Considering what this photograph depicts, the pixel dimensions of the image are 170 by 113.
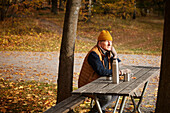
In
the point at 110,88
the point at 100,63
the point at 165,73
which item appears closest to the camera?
the point at 165,73

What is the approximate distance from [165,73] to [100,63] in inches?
79.1

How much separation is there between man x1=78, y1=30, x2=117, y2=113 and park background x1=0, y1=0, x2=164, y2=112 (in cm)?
121

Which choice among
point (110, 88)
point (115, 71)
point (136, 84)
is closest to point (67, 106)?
point (110, 88)

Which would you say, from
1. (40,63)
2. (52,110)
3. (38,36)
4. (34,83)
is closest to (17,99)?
(34,83)

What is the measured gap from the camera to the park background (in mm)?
6520

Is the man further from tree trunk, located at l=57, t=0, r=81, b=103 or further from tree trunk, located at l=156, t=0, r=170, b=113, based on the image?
tree trunk, located at l=156, t=0, r=170, b=113

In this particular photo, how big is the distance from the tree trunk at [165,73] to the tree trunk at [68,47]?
95.8 inches

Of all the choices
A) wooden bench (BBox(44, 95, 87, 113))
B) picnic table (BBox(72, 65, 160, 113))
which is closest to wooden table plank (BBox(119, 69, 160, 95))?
picnic table (BBox(72, 65, 160, 113))

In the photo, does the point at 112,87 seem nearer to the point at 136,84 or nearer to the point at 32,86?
the point at 136,84

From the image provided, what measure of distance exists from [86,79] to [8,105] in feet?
6.72

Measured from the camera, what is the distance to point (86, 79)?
4770 millimetres

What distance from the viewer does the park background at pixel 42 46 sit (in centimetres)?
652

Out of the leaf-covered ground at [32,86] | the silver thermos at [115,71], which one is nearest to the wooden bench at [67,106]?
the silver thermos at [115,71]

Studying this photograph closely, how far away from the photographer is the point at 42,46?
1742cm
